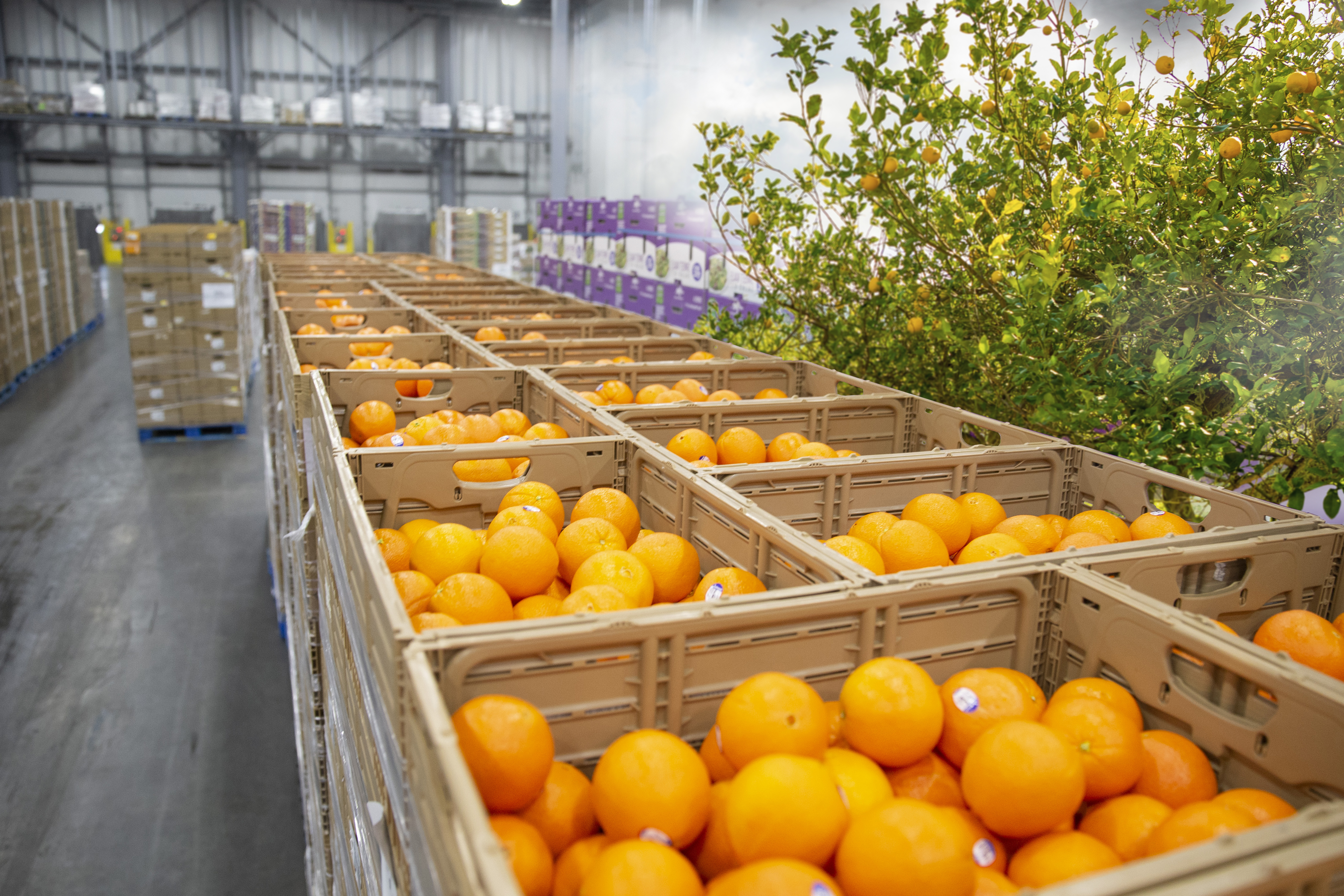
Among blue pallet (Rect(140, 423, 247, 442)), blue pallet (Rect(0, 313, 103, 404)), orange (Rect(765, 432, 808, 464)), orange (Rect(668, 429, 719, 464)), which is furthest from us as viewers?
blue pallet (Rect(0, 313, 103, 404))

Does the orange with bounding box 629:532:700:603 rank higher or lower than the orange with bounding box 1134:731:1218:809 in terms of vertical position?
higher

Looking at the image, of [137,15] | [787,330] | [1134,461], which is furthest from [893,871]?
[137,15]

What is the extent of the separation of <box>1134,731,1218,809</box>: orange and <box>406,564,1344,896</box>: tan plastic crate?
54mm

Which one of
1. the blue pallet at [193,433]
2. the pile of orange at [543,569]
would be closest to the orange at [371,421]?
the pile of orange at [543,569]

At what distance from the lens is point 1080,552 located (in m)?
1.46

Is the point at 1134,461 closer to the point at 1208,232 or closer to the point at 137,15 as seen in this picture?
the point at 1208,232

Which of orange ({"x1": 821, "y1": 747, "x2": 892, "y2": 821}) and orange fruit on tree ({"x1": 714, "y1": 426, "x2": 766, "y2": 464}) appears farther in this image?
orange fruit on tree ({"x1": 714, "y1": 426, "x2": 766, "y2": 464})

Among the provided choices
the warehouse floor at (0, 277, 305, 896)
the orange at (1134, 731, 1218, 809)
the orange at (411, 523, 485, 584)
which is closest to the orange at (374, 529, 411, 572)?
the orange at (411, 523, 485, 584)

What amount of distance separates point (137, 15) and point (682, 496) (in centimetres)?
2236

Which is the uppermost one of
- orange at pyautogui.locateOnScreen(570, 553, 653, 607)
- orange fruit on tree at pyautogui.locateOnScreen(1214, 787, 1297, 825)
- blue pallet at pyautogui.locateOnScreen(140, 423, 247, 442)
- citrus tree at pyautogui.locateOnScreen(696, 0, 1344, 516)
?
citrus tree at pyautogui.locateOnScreen(696, 0, 1344, 516)

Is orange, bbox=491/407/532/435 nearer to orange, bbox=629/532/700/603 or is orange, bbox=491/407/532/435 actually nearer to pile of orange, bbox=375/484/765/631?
pile of orange, bbox=375/484/765/631

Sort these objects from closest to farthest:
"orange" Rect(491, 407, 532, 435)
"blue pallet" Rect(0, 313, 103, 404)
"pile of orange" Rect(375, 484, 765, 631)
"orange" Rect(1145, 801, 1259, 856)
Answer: "orange" Rect(1145, 801, 1259, 856) < "pile of orange" Rect(375, 484, 765, 631) < "orange" Rect(491, 407, 532, 435) < "blue pallet" Rect(0, 313, 103, 404)

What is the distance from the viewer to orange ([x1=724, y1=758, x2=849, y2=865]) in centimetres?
92

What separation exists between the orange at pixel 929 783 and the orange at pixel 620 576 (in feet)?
1.68
